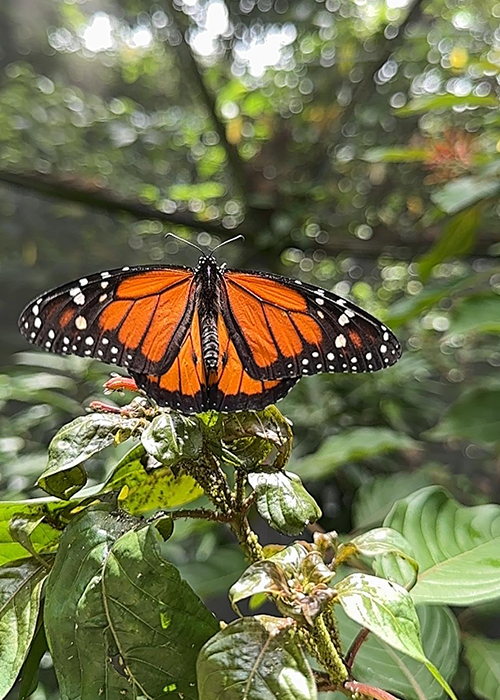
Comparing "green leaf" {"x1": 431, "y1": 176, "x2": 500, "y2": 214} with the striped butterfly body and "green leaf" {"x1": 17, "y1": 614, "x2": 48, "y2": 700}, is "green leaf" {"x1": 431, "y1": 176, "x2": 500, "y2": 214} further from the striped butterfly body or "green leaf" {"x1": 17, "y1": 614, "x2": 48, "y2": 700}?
"green leaf" {"x1": 17, "y1": 614, "x2": 48, "y2": 700}

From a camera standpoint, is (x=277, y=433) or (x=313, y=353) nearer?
(x=277, y=433)

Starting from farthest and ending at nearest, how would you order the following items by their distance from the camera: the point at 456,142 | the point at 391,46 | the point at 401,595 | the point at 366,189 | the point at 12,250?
1. the point at 12,250
2. the point at 366,189
3. the point at 391,46
4. the point at 456,142
5. the point at 401,595

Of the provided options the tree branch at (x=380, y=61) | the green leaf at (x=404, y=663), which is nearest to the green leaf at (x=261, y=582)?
the green leaf at (x=404, y=663)

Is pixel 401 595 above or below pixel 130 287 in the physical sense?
below

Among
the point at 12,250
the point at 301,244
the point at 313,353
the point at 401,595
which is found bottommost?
the point at 401,595

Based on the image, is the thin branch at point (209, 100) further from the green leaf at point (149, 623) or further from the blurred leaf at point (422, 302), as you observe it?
the green leaf at point (149, 623)

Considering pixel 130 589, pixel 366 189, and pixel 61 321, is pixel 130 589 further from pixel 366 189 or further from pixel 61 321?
pixel 366 189

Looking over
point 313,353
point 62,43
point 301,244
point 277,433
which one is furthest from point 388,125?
point 277,433

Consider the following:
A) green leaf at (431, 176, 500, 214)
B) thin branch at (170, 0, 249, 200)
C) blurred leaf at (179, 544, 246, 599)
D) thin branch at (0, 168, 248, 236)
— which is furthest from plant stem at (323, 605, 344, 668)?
thin branch at (170, 0, 249, 200)
